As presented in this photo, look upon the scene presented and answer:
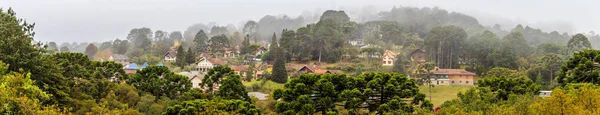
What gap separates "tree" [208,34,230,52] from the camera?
269 ft

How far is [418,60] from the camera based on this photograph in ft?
238

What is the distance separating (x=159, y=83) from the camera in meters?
33.5

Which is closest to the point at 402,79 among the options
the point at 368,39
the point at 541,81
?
the point at 541,81

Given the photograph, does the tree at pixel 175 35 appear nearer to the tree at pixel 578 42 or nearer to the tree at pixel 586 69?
the tree at pixel 578 42

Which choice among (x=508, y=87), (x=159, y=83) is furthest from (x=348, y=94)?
(x=159, y=83)

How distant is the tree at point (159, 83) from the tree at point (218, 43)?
47.7 meters

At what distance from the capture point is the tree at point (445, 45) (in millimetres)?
68625

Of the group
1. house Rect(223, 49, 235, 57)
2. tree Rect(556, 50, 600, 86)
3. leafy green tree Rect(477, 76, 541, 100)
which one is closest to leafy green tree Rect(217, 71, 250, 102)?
leafy green tree Rect(477, 76, 541, 100)

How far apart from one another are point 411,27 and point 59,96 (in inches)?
3498

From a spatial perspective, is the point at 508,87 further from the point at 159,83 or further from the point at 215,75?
the point at 159,83

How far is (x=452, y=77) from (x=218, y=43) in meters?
39.5

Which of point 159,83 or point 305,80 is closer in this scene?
point 305,80

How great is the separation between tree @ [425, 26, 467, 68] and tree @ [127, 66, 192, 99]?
143ft

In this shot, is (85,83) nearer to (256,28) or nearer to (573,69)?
(573,69)
